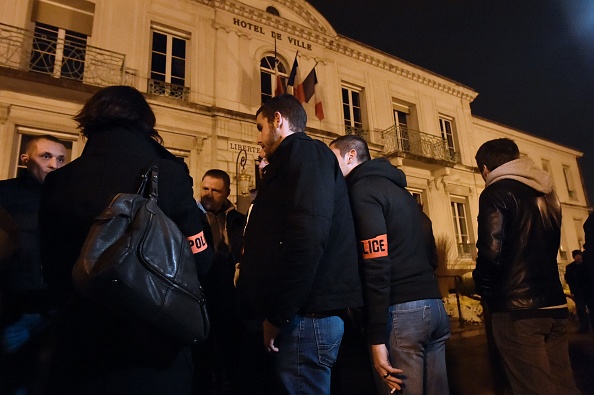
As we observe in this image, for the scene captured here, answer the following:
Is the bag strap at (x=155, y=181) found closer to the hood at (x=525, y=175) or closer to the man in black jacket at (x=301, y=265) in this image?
the man in black jacket at (x=301, y=265)

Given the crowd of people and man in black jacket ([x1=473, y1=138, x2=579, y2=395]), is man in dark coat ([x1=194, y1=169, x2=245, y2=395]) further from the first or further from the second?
man in black jacket ([x1=473, y1=138, x2=579, y2=395])

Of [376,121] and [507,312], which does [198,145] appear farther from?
[507,312]

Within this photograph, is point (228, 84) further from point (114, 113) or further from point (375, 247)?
point (375, 247)

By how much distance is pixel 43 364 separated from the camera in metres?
1.65

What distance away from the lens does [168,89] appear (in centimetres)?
966

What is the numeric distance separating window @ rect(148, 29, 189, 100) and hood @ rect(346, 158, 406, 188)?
28.7 ft

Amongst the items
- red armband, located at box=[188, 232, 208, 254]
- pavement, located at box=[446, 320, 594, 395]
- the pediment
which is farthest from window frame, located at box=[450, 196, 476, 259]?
red armband, located at box=[188, 232, 208, 254]

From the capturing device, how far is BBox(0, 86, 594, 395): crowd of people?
134 cm

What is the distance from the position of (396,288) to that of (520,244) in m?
1.04

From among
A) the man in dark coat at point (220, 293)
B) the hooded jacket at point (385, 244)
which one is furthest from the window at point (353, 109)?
the hooded jacket at point (385, 244)

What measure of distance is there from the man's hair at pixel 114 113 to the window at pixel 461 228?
1483 cm

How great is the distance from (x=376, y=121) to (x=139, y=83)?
867cm

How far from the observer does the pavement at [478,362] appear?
378cm

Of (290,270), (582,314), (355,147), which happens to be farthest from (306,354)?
(582,314)
